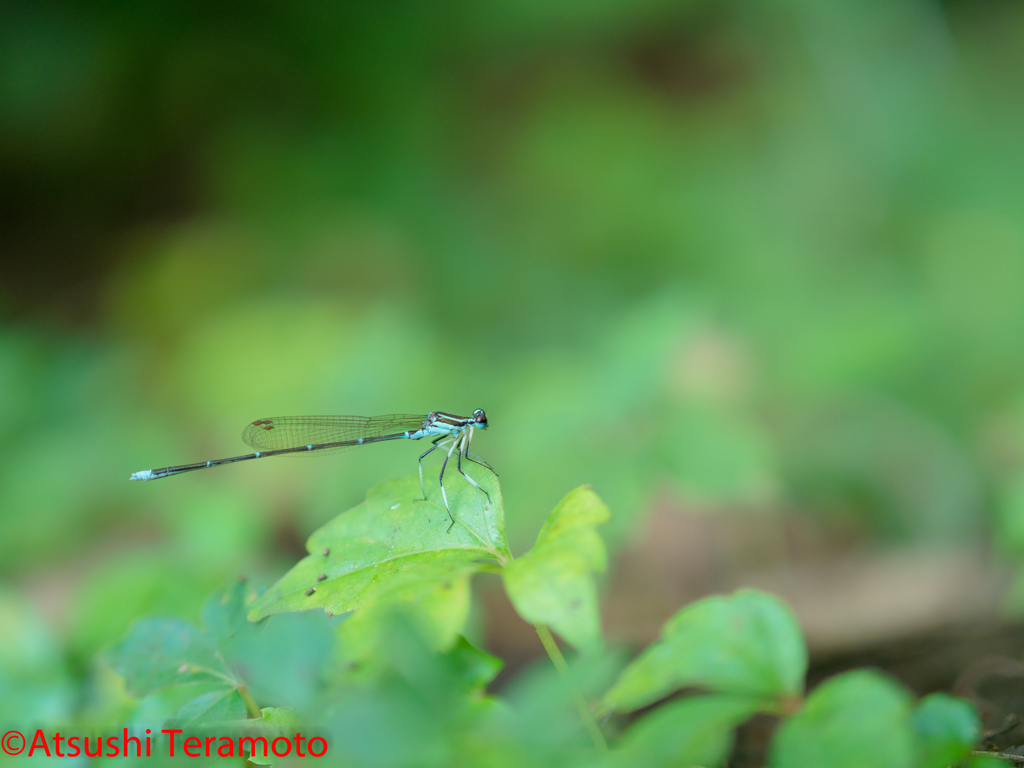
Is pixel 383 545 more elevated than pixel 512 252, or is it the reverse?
pixel 512 252

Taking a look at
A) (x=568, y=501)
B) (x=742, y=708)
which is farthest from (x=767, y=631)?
(x=568, y=501)

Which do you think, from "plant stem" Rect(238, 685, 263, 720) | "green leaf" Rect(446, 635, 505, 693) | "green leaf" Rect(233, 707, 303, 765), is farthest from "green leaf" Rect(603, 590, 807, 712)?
"plant stem" Rect(238, 685, 263, 720)

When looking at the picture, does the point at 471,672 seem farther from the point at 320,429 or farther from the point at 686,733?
the point at 320,429

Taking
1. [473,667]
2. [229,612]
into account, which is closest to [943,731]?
[473,667]

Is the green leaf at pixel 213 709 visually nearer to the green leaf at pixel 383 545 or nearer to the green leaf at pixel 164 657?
the green leaf at pixel 164 657

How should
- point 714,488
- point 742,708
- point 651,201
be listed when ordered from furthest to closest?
point 651,201
point 714,488
point 742,708

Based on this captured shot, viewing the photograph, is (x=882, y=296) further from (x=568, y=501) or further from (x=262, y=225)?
(x=262, y=225)

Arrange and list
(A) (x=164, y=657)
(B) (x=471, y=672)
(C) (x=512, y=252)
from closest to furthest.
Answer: (B) (x=471, y=672)
(A) (x=164, y=657)
(C) (x=512, y=252)
